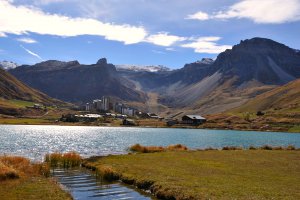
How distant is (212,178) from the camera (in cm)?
4416

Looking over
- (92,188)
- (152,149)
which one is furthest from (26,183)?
(152,149)

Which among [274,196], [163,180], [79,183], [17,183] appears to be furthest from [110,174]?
[274,196]

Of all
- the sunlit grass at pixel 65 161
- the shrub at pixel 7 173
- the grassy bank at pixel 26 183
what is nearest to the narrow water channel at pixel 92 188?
the grassy bank at pixel 26 183

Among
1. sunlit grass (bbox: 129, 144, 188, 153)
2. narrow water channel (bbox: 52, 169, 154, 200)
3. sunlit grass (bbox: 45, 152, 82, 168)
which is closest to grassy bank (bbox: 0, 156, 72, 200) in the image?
narrow water channel (bbox: 52, 169, 154, 200)

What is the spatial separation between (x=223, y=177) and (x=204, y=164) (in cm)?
1349

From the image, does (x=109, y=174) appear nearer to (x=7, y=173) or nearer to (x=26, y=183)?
(x=26, y=183)

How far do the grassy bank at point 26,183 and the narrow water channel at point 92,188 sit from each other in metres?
2.40

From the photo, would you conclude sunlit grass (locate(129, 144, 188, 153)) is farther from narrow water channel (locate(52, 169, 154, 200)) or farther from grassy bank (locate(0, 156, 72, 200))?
grassy bank (locate(0, 156, 72, 200))

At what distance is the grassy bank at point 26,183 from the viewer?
3522 centimetres

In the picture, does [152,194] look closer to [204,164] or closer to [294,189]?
[294,189]

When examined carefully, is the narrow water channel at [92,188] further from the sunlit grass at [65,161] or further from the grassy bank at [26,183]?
the sunlit grass at [65,161]

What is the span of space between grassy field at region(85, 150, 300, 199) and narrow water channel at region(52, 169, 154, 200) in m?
1.85

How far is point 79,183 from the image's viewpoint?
47750 millimetres

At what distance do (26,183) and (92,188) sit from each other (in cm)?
737
